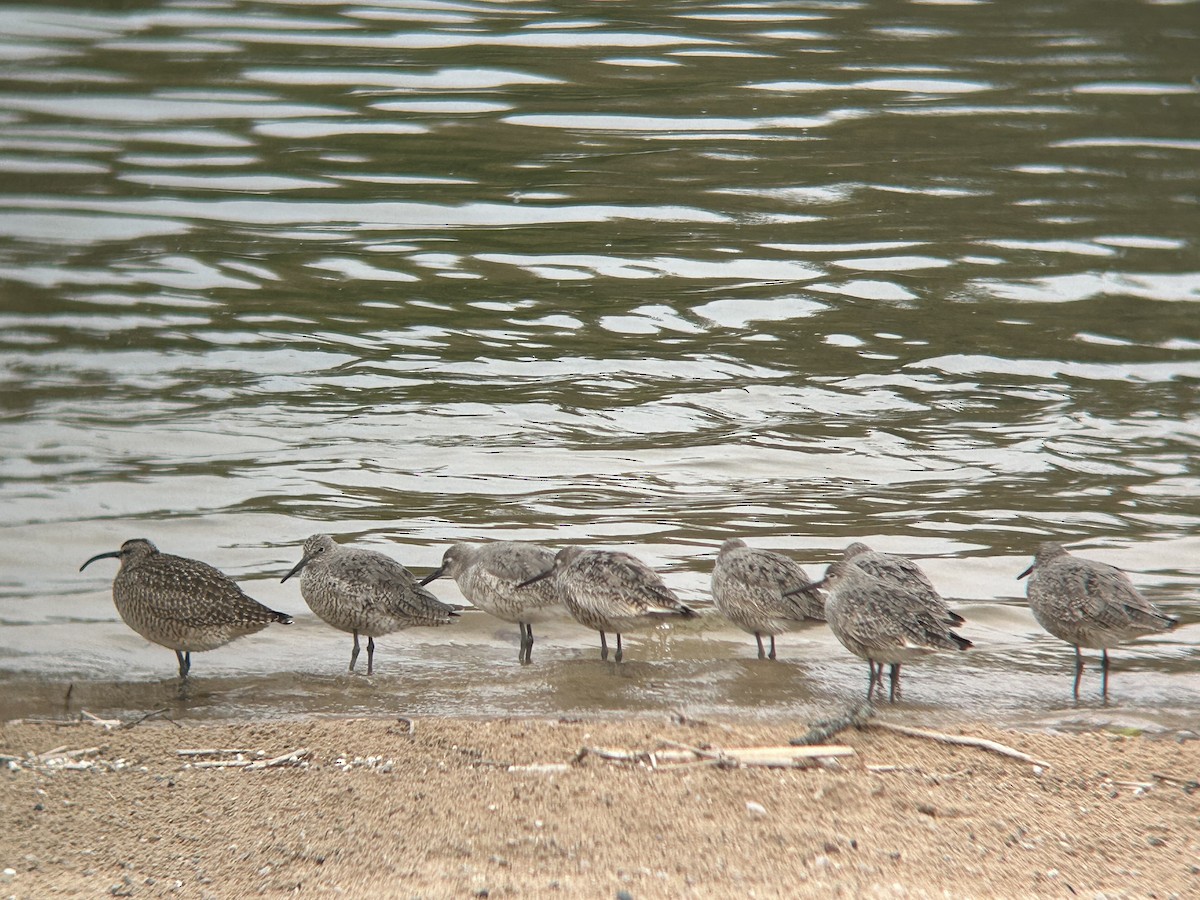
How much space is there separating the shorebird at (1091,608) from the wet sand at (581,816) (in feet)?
3.36

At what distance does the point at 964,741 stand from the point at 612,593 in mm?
A: 2397

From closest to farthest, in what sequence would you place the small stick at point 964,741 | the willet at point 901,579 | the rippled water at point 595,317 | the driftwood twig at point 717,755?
1. the driftwood twig at point 717,755
2. the small stick at point 964,741
3. the willet at point 901,579
4. the rippled water at point 595,317

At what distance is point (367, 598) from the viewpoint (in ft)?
26.8

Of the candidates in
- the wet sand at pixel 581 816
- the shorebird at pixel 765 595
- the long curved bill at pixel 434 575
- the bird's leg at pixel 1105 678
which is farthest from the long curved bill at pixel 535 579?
the bird's leg at pixel 1105 678

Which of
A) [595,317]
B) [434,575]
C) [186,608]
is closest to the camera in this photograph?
[186,608]

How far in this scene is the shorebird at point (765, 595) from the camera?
8.21 m

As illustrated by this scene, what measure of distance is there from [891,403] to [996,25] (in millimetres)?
10590

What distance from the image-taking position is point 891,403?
1362 cm

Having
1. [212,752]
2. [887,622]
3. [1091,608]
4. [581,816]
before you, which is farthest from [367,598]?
[1091,608]

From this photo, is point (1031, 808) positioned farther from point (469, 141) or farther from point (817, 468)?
point (469, 141)

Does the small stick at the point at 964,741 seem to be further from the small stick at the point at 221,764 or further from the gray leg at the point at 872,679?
the small stick at the point at 221,764

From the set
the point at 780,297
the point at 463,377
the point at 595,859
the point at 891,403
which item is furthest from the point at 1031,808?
the point at 780,297

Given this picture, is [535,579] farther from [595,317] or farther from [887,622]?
[595,317]

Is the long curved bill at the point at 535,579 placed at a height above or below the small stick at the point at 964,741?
above
